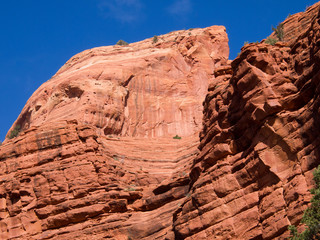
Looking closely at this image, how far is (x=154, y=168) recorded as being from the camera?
162 feet

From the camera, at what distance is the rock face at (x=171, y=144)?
93.5ft

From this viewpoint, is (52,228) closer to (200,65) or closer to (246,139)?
(246,139)

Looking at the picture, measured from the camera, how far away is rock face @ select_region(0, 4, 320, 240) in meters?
28.5

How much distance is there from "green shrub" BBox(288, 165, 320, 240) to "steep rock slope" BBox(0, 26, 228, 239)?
12.0 metres

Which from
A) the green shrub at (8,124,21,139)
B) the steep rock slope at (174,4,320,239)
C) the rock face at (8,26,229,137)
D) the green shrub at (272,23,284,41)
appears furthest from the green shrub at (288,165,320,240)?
the green shrub at (8,124,21,139)

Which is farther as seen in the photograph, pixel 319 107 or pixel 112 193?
pixel 112 193

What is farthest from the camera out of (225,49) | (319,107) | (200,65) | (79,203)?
(225,49)

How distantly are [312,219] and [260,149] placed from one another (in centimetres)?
648

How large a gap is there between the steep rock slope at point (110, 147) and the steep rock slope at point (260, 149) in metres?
4.95

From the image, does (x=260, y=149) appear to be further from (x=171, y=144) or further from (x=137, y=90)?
(x=137, y=90)

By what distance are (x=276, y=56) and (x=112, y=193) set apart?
16.5m

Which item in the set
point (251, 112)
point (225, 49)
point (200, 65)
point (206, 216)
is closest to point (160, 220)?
point (206, 216)

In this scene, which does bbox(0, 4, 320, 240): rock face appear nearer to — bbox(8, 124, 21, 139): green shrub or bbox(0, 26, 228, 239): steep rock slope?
bbox(0, 26, 228, 239): steep rock slope

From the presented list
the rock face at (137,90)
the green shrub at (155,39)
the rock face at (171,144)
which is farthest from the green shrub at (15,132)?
the green shrub at (155,39)
